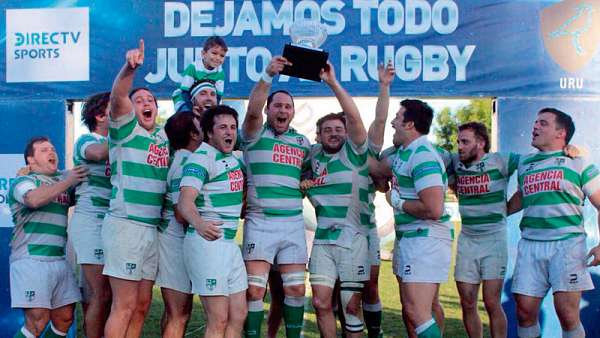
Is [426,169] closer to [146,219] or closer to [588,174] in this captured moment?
[588,174]

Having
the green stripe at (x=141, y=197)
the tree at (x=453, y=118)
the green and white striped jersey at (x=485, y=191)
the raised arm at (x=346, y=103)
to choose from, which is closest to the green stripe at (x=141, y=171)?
the green stripe at (x=141, y=197)

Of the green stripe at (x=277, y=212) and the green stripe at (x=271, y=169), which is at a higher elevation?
the green stripe at (x=271, y=169)

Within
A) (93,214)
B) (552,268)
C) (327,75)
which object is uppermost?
(327,75)

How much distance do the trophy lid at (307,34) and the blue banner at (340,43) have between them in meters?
0.67

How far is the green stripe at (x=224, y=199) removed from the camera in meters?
4.49

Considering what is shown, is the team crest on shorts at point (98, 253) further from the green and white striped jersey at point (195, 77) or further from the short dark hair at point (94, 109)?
the green and white striped jersey at point (195, 77)

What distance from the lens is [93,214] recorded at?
502 centimetres

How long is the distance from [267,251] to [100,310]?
3.98ft

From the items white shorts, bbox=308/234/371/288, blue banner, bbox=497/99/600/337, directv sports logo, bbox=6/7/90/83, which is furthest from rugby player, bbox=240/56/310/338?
directv sports logo, bbox=6/7/90/83

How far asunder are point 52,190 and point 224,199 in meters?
1.20

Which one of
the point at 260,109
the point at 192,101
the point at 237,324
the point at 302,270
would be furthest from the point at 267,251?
the point at 192,101

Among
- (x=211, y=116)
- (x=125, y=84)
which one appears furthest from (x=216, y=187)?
(x=125, y=84)

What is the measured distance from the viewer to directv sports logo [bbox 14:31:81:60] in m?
6.79

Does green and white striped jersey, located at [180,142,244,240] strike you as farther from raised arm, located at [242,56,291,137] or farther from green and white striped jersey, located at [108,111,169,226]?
raised arm, located at [242,56,291,137]
